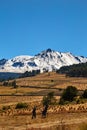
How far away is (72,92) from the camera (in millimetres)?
125438

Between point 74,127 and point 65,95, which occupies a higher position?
point 65,95

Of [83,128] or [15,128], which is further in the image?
[15,128]

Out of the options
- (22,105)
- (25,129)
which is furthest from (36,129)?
(22,105)

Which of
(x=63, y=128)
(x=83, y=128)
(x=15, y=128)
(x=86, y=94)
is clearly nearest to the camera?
(x=83, y=128)

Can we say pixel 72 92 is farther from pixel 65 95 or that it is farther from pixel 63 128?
pixel 63 128

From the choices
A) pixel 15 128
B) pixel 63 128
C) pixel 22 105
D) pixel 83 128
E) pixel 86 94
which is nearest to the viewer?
pixel 83 128

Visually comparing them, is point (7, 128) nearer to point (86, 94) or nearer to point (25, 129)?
point (25, 129)

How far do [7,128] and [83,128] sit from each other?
12.0m

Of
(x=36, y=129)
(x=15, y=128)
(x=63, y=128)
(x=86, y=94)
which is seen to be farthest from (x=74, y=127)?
(x=86, y=94)

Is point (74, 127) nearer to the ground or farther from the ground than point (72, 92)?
nearer to the ground

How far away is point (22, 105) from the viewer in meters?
106

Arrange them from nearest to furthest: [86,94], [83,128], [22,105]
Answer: [83,128] → [22,105] → [86,94]

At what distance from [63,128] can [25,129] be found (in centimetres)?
433

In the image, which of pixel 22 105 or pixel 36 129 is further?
pixel 22 105
